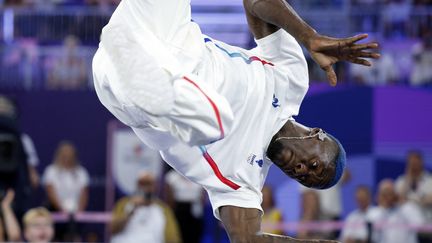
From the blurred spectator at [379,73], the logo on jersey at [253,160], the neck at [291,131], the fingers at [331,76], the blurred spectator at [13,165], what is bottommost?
the blurred spectator at [13,165]

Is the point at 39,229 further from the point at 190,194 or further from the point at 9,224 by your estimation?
the point at 190,194

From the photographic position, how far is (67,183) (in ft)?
34.8

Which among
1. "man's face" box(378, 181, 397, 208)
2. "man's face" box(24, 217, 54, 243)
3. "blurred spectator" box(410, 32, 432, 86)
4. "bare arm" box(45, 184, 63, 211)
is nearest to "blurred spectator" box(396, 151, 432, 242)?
"man's face" box(378, 181, 397, 208)

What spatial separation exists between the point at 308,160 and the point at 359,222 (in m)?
4.78

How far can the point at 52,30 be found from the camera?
1237 cm

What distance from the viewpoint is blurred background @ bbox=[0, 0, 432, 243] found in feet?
31.5

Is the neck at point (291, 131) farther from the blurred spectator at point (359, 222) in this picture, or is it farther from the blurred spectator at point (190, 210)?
the blurred spectator at point (190, 210)

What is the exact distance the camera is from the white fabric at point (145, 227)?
932 cm

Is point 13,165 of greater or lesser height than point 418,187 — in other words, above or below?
above

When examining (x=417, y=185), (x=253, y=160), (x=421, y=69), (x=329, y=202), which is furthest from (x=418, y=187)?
(x=253, y=160)

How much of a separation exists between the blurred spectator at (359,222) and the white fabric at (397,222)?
0.35 ft

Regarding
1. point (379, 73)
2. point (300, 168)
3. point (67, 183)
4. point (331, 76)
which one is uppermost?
point (331, 76)

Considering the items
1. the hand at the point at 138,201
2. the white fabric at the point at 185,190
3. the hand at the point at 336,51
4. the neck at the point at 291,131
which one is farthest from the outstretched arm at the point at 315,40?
the white fabric at the point at 185,190

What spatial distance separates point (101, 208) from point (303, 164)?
698 cm
